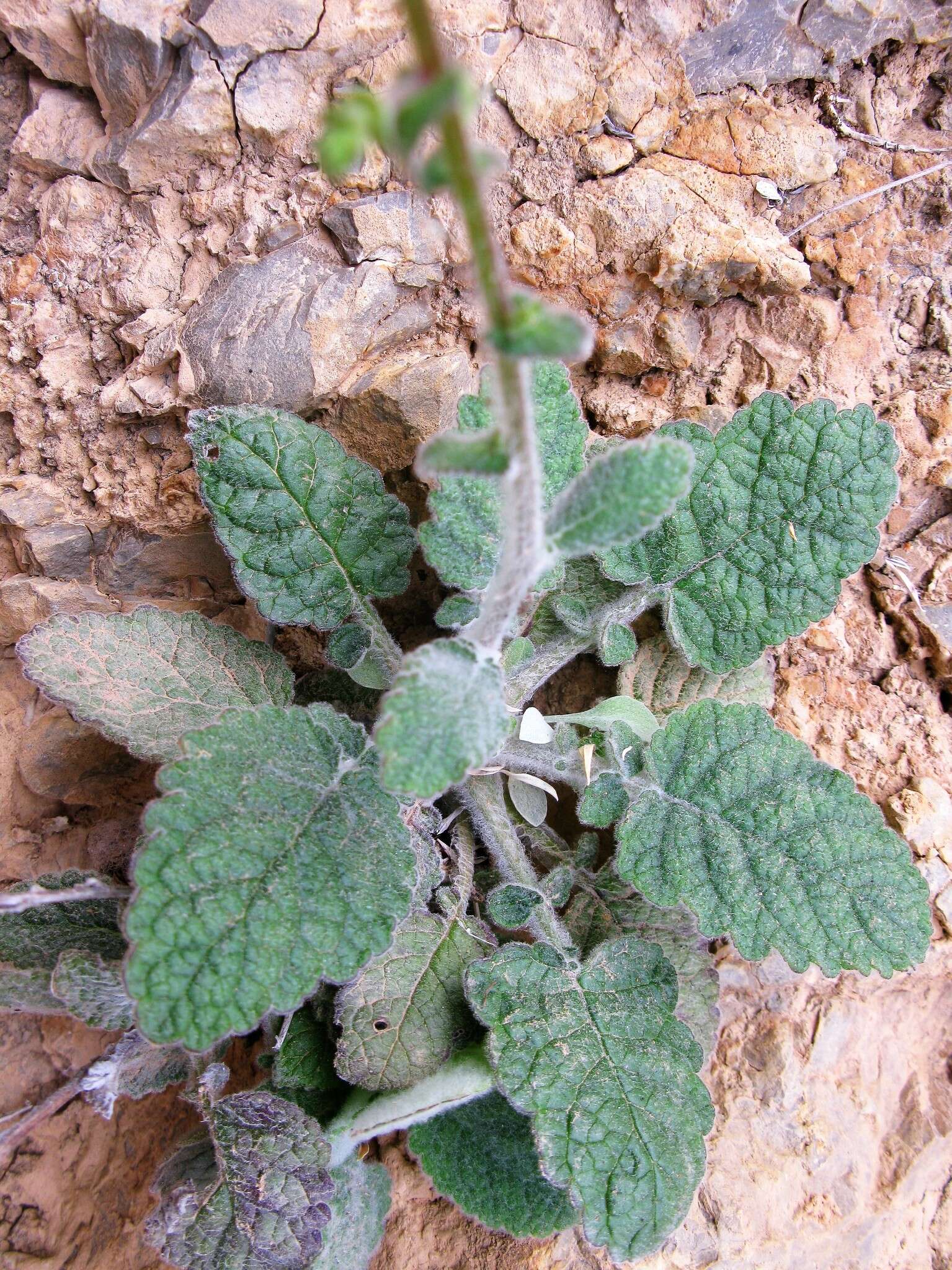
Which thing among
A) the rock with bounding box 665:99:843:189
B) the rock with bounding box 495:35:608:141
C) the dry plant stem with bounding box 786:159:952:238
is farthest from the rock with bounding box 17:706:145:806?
the dry plant stem with bounding box 786:159:952:238

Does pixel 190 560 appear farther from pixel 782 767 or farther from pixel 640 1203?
pixel 640 1203

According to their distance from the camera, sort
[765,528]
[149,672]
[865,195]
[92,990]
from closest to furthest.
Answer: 1. [92,990]
2. [149,672]
3. [765,528]
4. [865,195]

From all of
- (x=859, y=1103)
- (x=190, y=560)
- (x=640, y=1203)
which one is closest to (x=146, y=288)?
(x=190, y=560)

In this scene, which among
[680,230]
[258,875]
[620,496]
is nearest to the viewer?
[620,496]

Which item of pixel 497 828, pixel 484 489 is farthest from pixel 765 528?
pixel 497 828

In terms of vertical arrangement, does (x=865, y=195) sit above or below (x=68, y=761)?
above

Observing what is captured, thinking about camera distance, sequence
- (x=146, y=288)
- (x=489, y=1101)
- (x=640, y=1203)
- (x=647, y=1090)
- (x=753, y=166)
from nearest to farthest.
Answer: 1. (x=640, y=1203)
2. (x=647, y=1090)
3. (x=489, y=1101)
4. (x=146, y=288)
5. (x=753, y=166)

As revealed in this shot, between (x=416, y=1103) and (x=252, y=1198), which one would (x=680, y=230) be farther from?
(x=252, y=1198)
